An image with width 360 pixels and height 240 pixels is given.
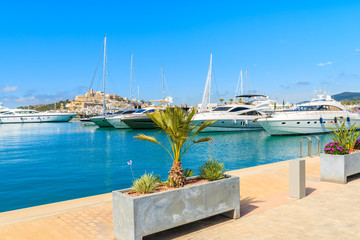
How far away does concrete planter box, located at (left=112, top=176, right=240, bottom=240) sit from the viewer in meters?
4.48

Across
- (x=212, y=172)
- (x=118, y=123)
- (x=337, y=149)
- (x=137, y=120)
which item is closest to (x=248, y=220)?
(x=212, y=172)

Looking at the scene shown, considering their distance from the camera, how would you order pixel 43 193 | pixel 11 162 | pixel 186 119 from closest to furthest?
pixel 186 119
pixel 43 193
pixel 11 162

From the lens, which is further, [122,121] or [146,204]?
[122,121]

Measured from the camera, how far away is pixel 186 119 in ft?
18.5

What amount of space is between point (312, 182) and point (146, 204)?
628cm

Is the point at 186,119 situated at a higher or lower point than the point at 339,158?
higher

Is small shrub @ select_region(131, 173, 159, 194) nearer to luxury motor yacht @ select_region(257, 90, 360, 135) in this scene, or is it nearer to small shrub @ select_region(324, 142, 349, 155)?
small shrub @ select_region(324, 142, 349, 155)

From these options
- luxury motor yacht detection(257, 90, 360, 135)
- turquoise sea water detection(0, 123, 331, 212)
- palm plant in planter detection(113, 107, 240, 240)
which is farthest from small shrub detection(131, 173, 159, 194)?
luxury motor yacht detection(257, 90, 360, 135)

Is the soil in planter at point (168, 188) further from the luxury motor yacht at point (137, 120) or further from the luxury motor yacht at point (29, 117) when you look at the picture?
the luxury motor yacht at point (29, 117)

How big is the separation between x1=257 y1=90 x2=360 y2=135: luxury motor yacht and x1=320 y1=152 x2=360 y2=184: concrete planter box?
25.6 m

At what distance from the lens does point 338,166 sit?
28.1ft

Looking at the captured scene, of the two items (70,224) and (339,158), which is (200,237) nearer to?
(70,224)

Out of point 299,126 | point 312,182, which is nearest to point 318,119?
point 299,126

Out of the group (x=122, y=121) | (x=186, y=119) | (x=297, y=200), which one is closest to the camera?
(x=186, y=119)
